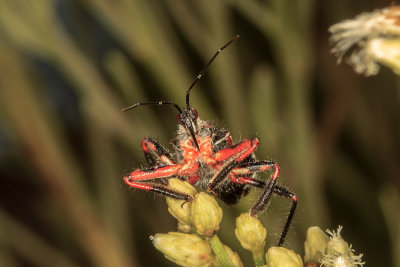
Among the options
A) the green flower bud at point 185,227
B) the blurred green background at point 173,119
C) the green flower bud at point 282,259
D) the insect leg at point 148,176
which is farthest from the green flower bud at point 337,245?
the blurred green background at point 173,119

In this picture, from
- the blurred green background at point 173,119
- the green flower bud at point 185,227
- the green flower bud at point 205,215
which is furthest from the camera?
the blurred green background at point 173,119

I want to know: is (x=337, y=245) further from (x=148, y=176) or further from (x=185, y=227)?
(x=148, y=176)

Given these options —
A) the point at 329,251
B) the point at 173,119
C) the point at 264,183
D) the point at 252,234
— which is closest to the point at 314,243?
the point at 329,251

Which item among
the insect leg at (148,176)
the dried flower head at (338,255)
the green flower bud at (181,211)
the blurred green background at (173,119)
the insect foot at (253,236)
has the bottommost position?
the dried flower head at (338,255)

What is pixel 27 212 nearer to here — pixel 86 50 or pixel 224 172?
pixel 86 50

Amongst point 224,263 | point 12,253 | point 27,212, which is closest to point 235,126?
point 224,263

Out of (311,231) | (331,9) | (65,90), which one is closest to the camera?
(311,231)

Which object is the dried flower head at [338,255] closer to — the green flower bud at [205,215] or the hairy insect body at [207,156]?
the green flower bud at [205,215]
